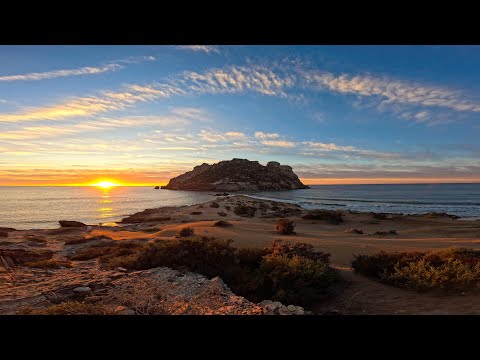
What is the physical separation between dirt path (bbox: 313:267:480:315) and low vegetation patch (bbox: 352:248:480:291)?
318mm

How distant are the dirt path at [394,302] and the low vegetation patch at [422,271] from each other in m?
0.32

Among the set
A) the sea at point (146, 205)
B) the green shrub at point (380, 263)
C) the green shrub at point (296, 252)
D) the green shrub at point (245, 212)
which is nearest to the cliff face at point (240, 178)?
the sea at point (146, 205)

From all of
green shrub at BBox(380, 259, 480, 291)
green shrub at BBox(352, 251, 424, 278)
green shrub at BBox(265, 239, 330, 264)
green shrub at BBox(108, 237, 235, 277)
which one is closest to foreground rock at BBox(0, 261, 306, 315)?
green shrub at BBox(108, 237, 235, 277)

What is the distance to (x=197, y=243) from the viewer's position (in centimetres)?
1005

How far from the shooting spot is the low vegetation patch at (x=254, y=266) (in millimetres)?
7145

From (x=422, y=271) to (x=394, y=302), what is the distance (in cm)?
172

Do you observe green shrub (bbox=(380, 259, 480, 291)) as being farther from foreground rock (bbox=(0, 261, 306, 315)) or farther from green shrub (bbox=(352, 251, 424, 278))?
foreground rock (bbox=(0, 261, 306, 315))

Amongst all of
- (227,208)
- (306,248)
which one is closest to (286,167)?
(227,208)

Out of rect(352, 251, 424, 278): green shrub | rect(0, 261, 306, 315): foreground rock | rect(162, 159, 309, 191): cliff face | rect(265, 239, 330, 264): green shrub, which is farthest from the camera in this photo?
rect(162, 159, 309, 191): cliff face

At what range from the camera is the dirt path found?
20.5ft
